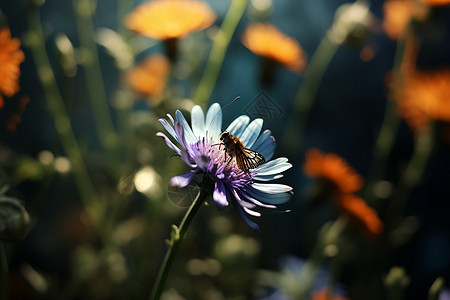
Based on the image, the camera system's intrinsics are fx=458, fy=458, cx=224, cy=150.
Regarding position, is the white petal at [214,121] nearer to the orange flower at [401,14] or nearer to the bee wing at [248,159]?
the bee wing at [248,159]

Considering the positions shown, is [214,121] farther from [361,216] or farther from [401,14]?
[401,14]

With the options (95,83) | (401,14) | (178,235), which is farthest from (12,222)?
(401,14)

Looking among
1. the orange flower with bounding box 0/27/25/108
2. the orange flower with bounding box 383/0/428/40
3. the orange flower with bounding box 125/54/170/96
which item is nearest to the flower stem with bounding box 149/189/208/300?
the orange flower with bounding box 0/27/25/108

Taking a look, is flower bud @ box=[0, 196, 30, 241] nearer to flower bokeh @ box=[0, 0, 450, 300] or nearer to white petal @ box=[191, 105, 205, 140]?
flower bokeh @ box=[0, 0, 450, 300]

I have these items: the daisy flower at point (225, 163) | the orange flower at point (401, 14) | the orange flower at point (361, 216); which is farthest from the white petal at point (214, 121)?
the orange flower at point (401, 14)

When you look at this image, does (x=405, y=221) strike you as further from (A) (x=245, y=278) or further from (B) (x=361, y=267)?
(A) (x=245, y=278)
